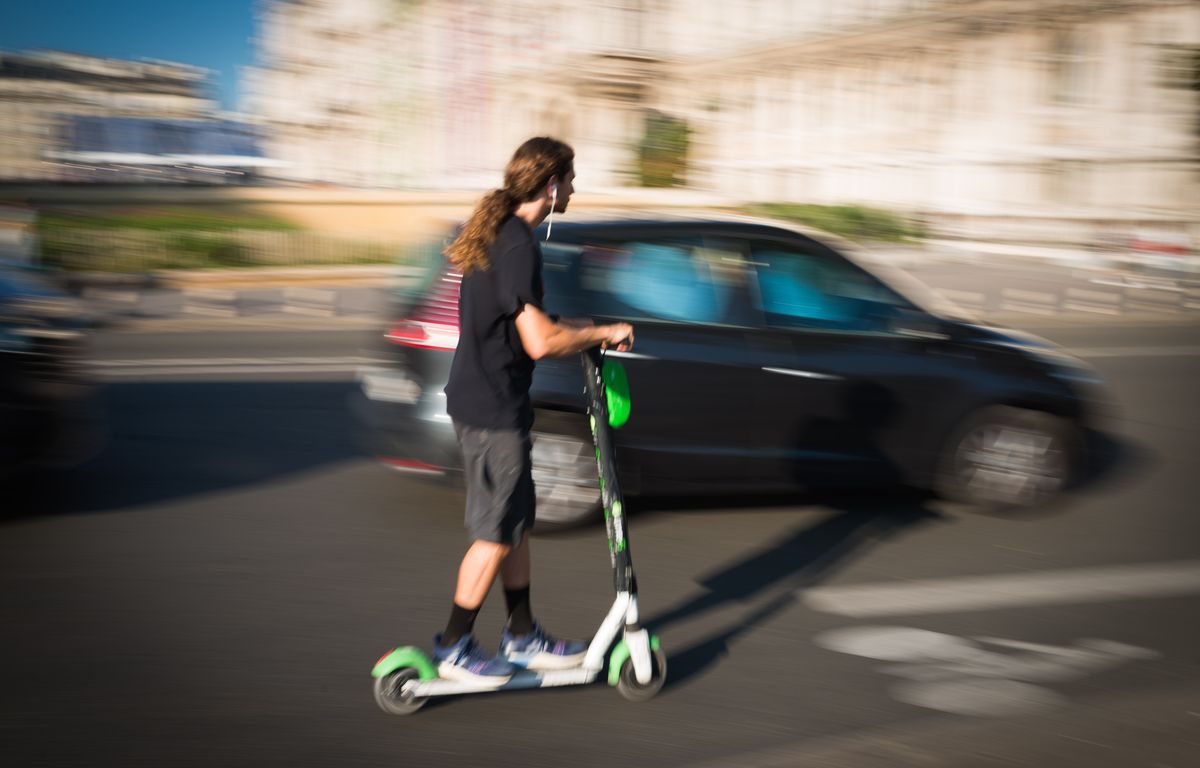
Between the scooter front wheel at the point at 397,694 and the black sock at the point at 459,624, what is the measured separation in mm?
144

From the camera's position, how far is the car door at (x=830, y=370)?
6.24 metres

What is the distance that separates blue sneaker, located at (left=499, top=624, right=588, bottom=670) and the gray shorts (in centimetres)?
38

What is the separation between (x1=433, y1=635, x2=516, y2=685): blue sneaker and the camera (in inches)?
156

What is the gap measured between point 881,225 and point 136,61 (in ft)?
305

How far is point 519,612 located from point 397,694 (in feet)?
1.57

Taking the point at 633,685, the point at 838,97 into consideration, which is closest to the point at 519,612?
the point at 633,685

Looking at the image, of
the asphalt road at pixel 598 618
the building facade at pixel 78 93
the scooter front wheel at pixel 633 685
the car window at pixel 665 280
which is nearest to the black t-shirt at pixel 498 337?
the scooter front wheel at pixel 633 685

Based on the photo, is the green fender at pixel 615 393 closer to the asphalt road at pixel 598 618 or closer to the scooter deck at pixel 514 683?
the scooter deck at pixel 514 683

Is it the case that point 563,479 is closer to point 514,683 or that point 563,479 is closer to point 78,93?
point 514,683

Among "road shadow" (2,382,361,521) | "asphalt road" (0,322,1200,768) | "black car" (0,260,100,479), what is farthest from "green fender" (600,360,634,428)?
"road shadow" (2,382,361,521)

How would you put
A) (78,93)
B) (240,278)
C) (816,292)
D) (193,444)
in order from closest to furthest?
(816,292)
(193,444)
(240,278)
(78,93)

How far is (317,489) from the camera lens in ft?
23.0

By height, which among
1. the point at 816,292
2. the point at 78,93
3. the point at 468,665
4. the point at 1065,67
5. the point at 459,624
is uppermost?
the point at 78,93

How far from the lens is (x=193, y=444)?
26.3 feet
